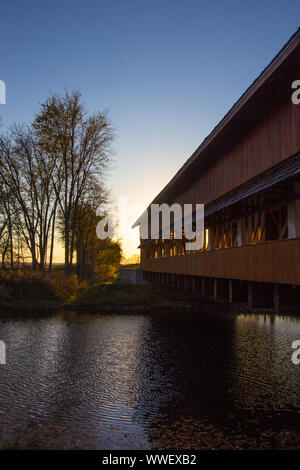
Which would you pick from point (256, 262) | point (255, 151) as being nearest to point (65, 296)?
point (255, 151)

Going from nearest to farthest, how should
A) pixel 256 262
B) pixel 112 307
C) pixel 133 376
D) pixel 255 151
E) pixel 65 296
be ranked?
1. pixel 256 262
2. pixel 133 376
3. pixel 255 151
4. pixel 65 296
5. pixel 112 307

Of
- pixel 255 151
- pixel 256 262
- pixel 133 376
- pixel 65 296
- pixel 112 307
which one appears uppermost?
pixel 255 151

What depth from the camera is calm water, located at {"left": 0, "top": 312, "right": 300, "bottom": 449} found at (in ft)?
31.8

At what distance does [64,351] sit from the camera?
1700 centimetres

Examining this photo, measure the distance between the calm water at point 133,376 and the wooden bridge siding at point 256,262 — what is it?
320 centimetres

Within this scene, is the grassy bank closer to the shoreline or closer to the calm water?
the shoreline

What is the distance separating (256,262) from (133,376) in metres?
5.43

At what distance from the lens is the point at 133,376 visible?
13.4m

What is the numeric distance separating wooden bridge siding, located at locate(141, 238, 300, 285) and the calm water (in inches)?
126

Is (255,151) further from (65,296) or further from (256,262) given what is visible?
(65,296)

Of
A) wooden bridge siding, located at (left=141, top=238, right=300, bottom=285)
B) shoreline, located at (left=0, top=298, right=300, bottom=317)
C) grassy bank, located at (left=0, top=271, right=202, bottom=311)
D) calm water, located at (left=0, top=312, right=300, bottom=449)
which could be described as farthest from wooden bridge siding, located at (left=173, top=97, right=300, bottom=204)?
grassy bank, located at (left=0, top=271, right=202, bottom=311)
